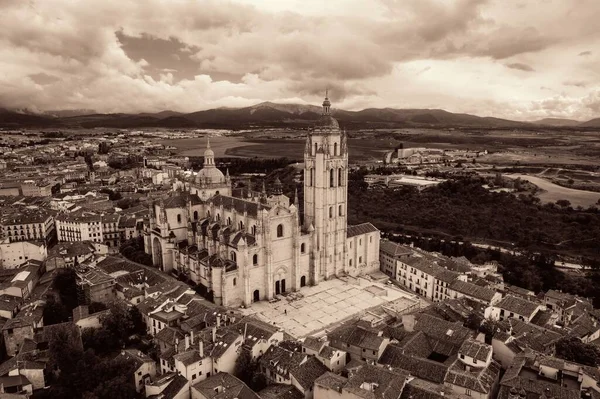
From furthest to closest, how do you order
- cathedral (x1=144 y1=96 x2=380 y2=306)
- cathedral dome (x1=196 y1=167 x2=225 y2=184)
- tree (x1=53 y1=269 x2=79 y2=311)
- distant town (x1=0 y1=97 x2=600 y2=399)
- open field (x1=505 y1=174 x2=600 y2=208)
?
1. open field (x1=505 y1=174 x2=600 y2=208)
2. cathedral dome (x1=196 y1=167 x2=225 y2=184)
3. cathedral (x1=144 y1=96 x2=380 y2=306)
4. tree (x1=53 y1=269 x2=79 y2=311)
5. distant town (x1=0 y1=97 x2=600 y2=399)

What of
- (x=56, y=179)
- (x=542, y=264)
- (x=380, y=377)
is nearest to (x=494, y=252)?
(x=542, y=264)

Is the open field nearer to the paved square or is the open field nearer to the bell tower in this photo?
the paved square

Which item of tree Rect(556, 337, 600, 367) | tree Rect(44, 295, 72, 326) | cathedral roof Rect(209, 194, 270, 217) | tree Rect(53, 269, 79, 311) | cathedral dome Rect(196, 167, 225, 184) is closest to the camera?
tree Rect(556, 337, 600, 367)

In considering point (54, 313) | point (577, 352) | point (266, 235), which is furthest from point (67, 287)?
point (577, 352)

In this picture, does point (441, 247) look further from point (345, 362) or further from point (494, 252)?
point (345, 362)

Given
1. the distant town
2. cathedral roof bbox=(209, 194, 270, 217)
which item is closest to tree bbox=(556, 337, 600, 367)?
the distant town

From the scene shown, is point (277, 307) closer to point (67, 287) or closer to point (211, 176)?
point (211, 176)
